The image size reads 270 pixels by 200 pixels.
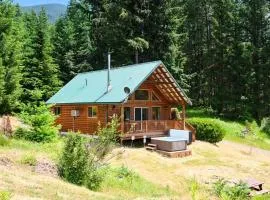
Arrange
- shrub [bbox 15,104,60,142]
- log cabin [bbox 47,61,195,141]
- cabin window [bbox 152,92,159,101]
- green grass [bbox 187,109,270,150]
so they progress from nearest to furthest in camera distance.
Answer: shrub [bbox 15,104,60,142], log cabin [bbox 47,61,195,141], cabin window [bbox 152,92,159,101], green grass [bbox 187,109,270,150]

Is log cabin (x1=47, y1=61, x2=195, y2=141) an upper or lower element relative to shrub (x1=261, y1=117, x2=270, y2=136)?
upper

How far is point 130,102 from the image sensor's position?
104ft

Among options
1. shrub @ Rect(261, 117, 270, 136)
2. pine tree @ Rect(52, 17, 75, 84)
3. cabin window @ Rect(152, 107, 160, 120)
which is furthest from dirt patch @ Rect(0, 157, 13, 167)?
pine tree @ Rect(52, 17, 75, 84)

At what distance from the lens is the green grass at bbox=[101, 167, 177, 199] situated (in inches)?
617

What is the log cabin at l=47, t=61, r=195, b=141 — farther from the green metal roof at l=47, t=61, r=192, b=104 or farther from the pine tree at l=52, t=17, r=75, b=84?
the pine tree at l=52, t=17, r=75, b=84

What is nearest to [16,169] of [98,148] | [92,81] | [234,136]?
[98,148]

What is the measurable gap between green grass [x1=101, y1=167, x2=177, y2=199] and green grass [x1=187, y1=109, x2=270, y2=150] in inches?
683

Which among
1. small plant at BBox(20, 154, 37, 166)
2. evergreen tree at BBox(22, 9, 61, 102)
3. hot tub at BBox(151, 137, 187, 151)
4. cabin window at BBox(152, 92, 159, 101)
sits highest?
evergreen tree at BBox(22, 9, 61, 102)

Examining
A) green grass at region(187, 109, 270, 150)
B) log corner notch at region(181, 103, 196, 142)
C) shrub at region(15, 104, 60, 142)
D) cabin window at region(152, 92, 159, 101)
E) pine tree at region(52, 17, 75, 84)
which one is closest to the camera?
shrub at region(15, 104, 60, 142)

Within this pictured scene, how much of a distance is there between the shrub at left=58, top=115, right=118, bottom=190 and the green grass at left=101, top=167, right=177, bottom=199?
62 cm

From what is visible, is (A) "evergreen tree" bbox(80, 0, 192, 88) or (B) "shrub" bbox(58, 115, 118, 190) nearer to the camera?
(B) "shrub" bbox(58, 115, 118, 190)

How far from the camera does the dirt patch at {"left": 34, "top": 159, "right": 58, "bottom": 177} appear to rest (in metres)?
15.6

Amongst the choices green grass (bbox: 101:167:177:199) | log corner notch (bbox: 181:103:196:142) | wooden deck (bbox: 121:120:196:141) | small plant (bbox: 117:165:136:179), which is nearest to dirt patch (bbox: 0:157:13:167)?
green grass (bbox: 101:167:177:199)

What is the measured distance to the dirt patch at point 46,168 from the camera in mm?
15648
